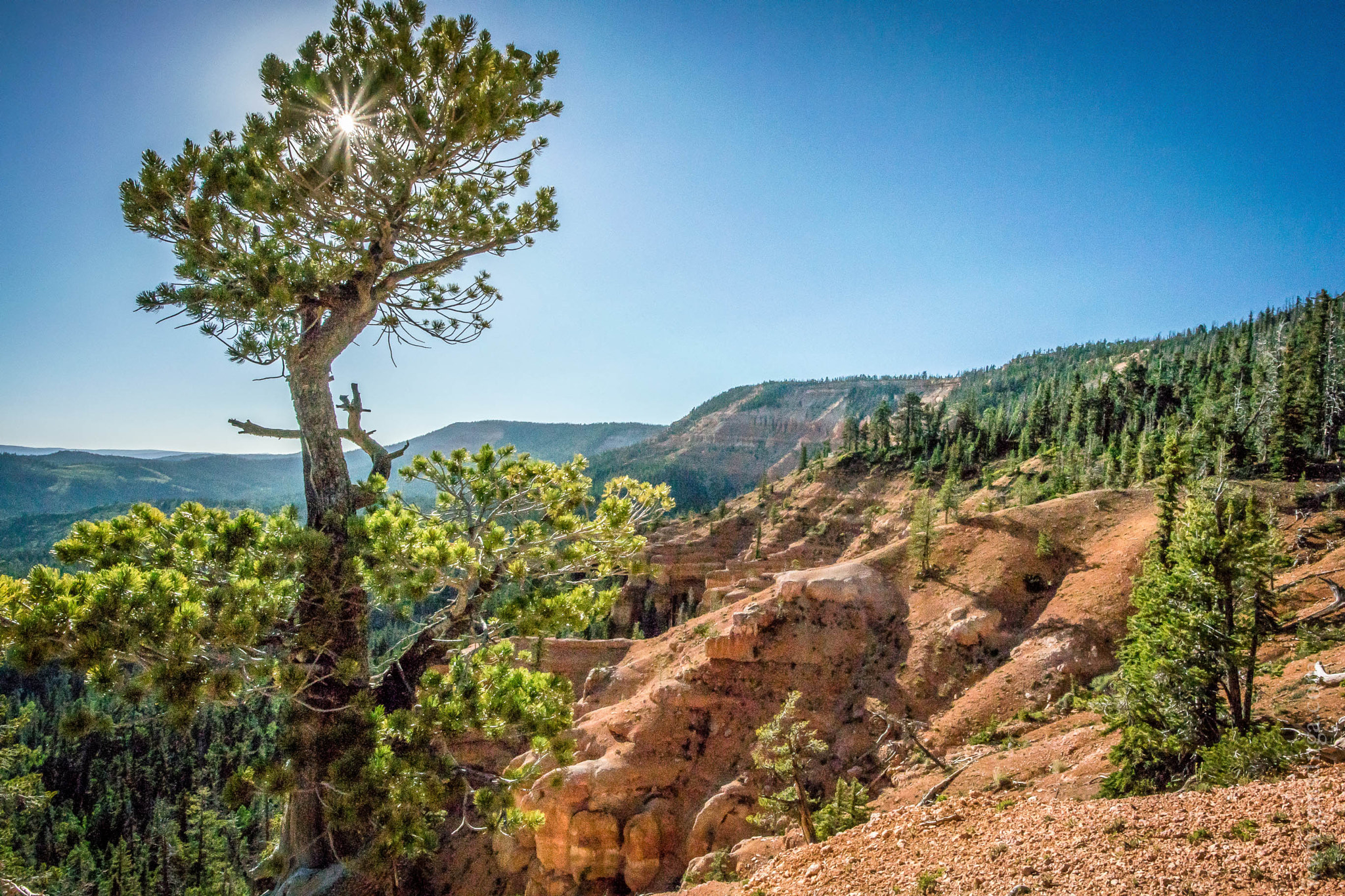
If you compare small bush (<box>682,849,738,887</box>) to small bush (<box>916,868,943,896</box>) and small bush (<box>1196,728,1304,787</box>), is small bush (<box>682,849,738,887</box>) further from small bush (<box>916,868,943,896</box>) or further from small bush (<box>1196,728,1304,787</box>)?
small bush (<box>1196,728,1304,787</box>)

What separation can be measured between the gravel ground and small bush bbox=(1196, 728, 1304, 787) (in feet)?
1.89

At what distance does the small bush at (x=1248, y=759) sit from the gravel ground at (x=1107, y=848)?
1.89 ft

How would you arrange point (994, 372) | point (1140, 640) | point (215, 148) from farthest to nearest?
point (994, 372) < point (1140, 640) < point (215, 148)

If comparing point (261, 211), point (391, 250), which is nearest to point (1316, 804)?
point (391, 250)

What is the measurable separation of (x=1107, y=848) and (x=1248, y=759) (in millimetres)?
3810

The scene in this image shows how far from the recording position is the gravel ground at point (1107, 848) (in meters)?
6.80

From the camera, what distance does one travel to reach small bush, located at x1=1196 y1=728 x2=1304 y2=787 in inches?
361

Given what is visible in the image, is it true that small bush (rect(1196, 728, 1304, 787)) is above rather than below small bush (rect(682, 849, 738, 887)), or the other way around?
above

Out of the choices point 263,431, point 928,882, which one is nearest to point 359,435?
point 263,431

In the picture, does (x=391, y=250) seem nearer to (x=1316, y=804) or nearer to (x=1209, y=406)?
(x=1316, y=804)

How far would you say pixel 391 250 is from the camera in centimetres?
573

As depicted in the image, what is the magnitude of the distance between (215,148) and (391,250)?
1.50m

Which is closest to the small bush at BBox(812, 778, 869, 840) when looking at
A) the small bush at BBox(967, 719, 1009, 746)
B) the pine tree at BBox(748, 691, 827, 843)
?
the pine tree at BBox(748, 691, 827, 843)

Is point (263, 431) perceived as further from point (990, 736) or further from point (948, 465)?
point (948, 465)
